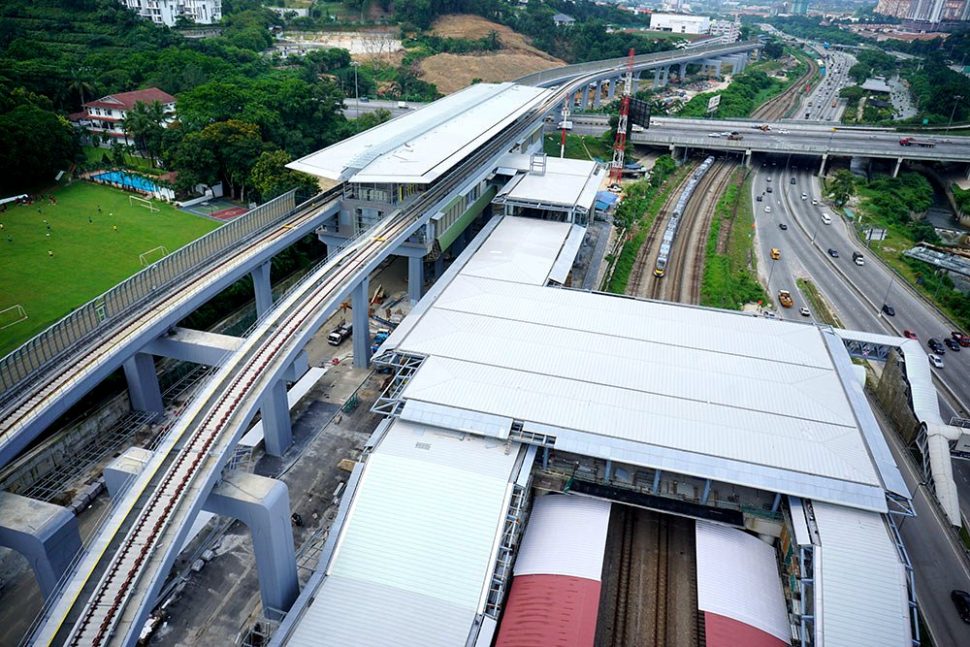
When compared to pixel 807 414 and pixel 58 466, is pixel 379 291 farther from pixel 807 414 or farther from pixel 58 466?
pixel 807 414

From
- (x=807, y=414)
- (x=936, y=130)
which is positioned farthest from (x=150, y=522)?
(x=936, y=130)

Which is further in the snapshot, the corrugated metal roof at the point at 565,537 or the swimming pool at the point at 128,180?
the swimming pool at the point at 128,180

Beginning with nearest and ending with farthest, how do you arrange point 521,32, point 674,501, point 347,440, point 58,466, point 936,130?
point 674,501
point 58,466
point 347,440
point 936,130
point 521,32

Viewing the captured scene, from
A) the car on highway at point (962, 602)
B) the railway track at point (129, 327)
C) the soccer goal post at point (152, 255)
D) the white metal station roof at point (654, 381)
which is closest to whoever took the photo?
the railway track at point (129, 327)

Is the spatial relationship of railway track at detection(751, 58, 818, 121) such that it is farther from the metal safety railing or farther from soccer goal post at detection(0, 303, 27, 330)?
soccer goal post at detection(0, 303, 27, 330)

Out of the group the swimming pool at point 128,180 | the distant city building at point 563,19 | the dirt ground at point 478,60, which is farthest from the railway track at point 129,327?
the distant city building at point 563,19

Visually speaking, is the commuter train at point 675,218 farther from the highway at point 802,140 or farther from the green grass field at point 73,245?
the green grass field at point 73,245

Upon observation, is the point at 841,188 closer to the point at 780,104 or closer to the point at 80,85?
the point at 780,104
